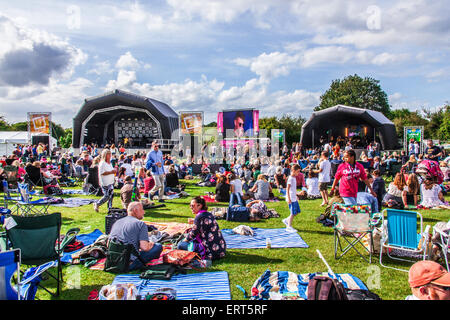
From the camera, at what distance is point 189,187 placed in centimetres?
1374

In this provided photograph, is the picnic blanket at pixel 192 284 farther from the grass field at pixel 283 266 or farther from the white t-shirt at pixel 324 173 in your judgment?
the white t-shirt at pixel 324 173

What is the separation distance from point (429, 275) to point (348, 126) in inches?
1167

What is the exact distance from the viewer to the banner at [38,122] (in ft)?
92.4

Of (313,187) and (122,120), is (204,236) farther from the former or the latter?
(122,120)

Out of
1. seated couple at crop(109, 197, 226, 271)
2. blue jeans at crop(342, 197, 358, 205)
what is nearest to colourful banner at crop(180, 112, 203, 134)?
blue jeans at crop(342, 197, 358, 205)

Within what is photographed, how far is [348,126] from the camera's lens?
3000 centimetres

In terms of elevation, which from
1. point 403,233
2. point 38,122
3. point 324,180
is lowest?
point 403,233

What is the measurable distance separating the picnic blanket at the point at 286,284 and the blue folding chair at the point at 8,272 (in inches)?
97.6

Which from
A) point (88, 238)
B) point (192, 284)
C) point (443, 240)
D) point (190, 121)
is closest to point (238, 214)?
point (88, 238)

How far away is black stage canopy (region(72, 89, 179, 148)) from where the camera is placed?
28.0 meters

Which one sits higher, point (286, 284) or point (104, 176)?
point (104, 176)
